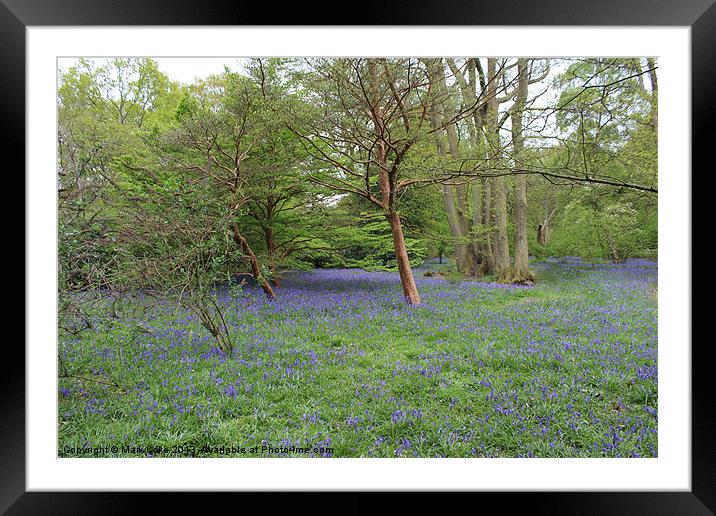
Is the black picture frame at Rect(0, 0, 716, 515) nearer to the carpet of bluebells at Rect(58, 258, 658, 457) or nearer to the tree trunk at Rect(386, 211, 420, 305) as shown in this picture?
the carpet of bluebells at Rect(58, 258, 658, 457)

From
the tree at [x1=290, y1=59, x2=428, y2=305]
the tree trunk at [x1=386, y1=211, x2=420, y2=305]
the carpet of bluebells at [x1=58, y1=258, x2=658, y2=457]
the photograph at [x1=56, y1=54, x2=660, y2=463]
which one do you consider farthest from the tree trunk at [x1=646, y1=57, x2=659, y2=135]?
the tree trunk at [x1=386, y1=211, x2=420, y2=305]

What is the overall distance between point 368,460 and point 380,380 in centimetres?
52

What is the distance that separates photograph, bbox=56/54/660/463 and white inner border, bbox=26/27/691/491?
8 cm

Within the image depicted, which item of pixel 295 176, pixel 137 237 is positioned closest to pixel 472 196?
pixel 295 176

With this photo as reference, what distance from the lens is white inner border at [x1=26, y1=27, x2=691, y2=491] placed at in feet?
→ 4.92

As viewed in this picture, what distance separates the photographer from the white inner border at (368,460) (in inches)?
59.1

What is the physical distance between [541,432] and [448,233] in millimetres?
2449

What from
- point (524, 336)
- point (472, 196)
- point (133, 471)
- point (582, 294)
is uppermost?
point (472, 196)

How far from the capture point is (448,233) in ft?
12.0

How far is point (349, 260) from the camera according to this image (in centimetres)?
350

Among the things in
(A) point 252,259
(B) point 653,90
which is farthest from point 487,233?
(A) point 252,259

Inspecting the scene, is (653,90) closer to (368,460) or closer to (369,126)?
(369,126)
